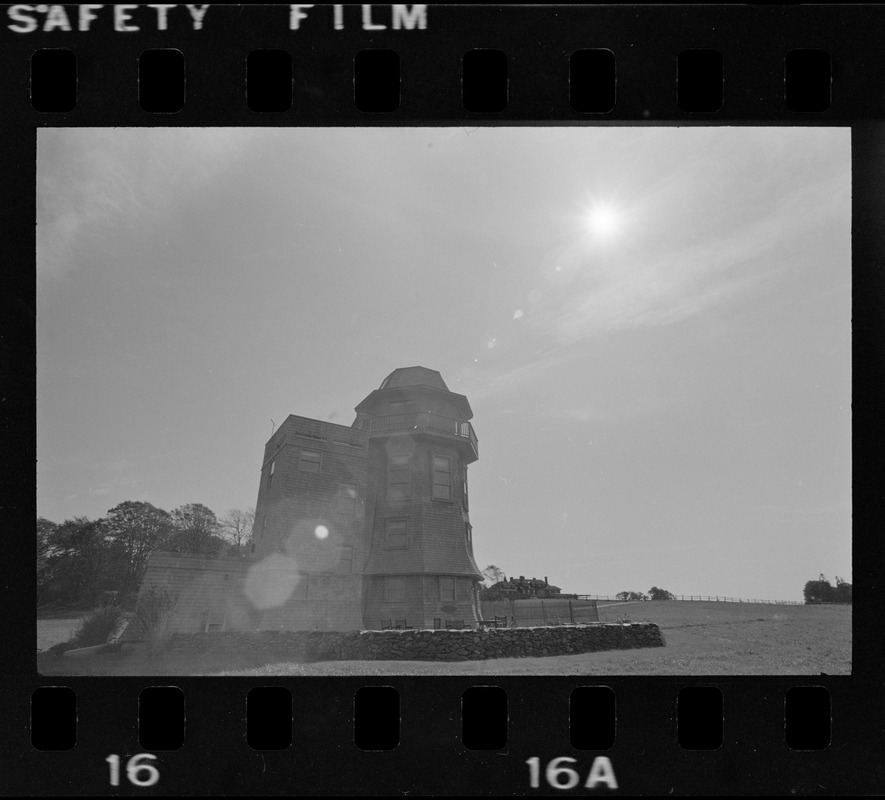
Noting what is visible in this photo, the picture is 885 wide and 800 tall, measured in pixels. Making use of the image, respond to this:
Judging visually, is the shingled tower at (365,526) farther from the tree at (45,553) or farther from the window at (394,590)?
the tree at (45,553)

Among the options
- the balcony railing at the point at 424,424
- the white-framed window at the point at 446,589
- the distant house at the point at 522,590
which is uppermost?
the balcony railing at the point at 424,424

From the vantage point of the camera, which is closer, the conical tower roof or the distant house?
the conical tower roof

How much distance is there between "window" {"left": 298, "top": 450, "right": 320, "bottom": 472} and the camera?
3150 cm

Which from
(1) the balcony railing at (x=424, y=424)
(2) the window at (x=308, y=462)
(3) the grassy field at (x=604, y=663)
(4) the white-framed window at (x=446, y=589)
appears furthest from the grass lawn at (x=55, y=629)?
(1) the balcony railing at (x=424, y=424)

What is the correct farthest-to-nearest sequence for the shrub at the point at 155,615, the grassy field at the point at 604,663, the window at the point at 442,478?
the window at the point at 442,478, the shrub at the point at 155,615, the grassy field at the point at 604,663

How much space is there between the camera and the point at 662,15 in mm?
6504

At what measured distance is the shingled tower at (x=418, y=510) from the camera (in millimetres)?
31578

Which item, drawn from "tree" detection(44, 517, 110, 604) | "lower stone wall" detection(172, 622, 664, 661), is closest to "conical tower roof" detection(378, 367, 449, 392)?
"lower stone wall" detection(172, 622, 664, 661)

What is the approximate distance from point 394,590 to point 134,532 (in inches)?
839

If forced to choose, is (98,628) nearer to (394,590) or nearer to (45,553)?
(394,590)

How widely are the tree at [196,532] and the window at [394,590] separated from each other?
1643 cm

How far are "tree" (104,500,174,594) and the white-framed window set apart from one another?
19288 millimetres

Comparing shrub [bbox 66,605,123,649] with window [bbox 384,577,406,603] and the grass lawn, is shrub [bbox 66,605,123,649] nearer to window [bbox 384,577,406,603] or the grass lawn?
the grass lawn

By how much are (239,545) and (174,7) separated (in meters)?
40.4
